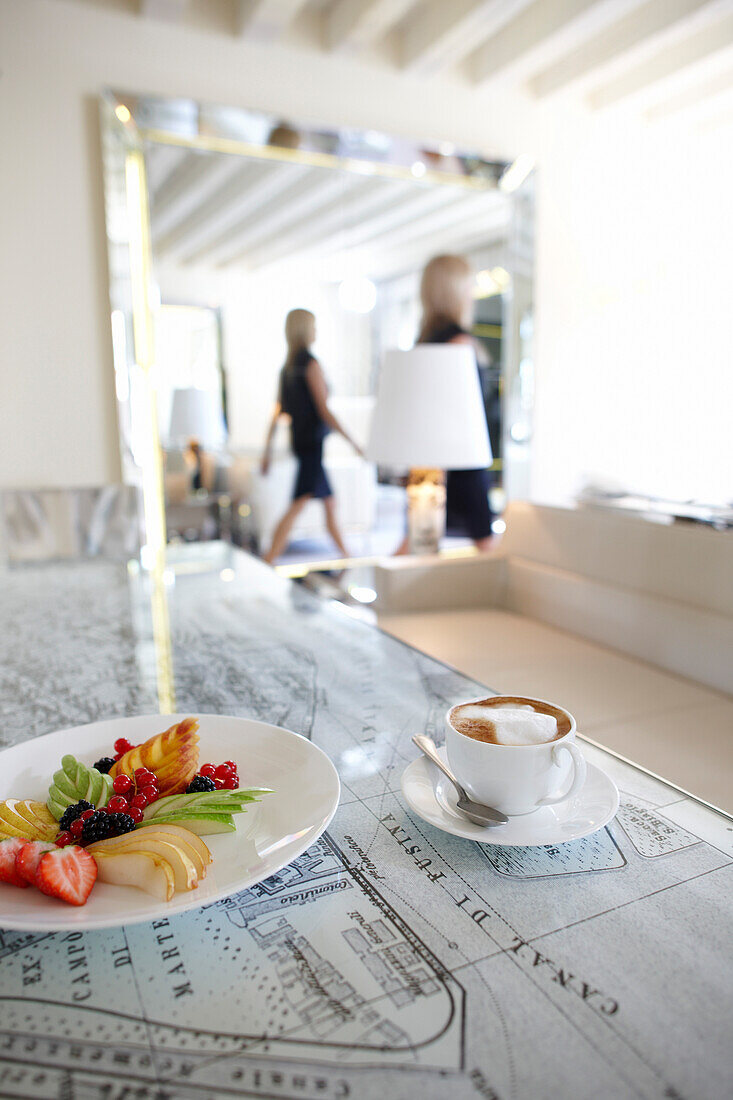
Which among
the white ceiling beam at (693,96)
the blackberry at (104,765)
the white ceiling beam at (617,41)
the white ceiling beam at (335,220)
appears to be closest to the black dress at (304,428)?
the white ceiling beam at (335,220)

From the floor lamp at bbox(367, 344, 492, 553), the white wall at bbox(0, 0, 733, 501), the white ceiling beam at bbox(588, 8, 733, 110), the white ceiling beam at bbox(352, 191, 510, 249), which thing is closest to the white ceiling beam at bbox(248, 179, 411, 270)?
the white ceiling beam at bbox(352, 191, 510, 249)

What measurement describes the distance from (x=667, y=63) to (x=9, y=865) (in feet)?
14.0

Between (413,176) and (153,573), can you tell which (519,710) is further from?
(413,176)

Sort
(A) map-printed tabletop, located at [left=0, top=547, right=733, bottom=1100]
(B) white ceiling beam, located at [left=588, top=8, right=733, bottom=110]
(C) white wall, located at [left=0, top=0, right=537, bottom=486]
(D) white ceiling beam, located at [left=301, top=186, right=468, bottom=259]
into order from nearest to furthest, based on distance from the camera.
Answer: (A) map-printed tabletop, located at [left=0, top=547, right=733, bottom=1100] → (C) white wall, located at [left=0, top=0, right=537, bottom=486] → (B) white ceiling beam, located at [left=588, top=8, right=733, bottom=110] → (D) white ceiling beam, located at [left=301, top=186, right=468, bottom=259]

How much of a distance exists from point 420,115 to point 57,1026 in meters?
3.95

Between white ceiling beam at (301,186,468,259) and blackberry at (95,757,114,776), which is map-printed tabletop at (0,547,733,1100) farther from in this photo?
white ceiling beam at (301,186,468,259)

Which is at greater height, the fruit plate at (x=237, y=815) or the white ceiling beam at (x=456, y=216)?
the white ceiling beam at (x=456, y=216)

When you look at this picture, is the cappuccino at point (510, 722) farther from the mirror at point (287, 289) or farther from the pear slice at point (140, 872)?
the mirror at point (287, 289)

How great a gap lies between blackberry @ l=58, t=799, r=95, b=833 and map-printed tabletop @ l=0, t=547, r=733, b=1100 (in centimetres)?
9

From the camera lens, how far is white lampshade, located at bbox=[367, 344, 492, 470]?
2291 mm

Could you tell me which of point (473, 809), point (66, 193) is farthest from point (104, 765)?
point (66, 193)

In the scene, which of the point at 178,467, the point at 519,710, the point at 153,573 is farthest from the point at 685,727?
the point at 178,467

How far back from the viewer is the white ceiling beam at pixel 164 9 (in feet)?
9.55

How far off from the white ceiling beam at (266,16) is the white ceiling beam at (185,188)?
1.62 ft
